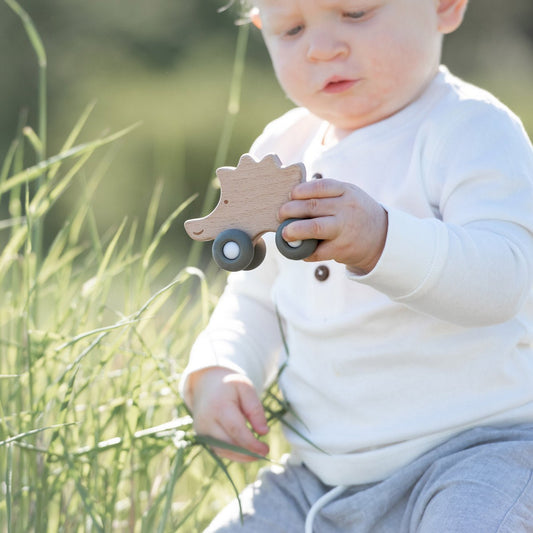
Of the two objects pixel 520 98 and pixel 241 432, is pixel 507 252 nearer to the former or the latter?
pixel 241 432

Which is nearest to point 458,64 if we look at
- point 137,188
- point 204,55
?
point 204,55

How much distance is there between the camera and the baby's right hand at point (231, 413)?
4.45 ft

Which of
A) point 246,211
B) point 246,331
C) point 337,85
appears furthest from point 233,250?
point 246,331

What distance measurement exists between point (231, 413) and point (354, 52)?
0.50 m

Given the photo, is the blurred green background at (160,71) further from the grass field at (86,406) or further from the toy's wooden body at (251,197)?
the toy's wooden body at (251,197)

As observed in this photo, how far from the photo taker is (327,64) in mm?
1271

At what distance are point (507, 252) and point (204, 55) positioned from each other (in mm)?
5147

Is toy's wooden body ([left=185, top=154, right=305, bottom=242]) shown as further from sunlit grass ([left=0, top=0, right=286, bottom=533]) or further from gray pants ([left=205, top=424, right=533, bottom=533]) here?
gray pants ([left=205, top=424, right=533, bottom=533])

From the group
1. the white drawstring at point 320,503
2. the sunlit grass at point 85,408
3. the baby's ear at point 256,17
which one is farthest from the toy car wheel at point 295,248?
the baby's ear at point 256,17

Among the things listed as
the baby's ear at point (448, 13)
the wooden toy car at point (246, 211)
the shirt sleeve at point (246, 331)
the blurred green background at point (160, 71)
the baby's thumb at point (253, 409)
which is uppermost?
the blurred green background at point (160, 71)

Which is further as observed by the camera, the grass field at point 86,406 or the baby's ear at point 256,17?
the baby's ear at point 256,17

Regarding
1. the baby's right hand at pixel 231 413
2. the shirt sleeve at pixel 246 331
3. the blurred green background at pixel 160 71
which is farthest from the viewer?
the blurred green background at pixel 160 71

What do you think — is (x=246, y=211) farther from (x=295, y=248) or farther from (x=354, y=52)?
(x=354, y=52)

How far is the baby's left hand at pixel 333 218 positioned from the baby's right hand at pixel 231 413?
37 cm
